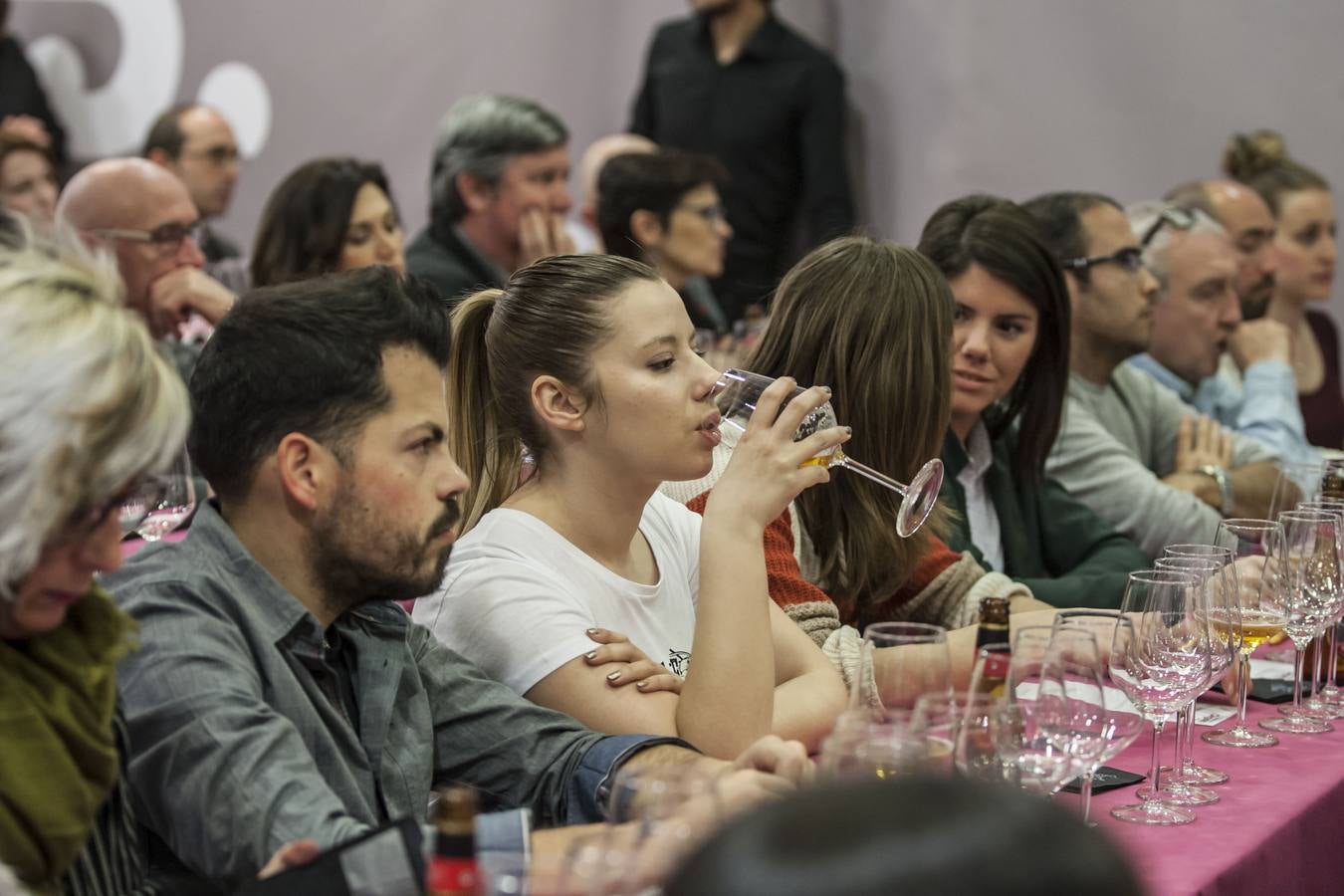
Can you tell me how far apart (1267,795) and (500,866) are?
1214 mm

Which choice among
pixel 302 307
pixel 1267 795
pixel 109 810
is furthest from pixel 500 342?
pixel 1267 795

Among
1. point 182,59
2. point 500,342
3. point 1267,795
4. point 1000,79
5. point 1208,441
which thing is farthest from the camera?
point 182,59

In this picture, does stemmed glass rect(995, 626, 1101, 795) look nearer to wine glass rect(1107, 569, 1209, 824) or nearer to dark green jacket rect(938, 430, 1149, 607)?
wine glass rect(1107, 569, 1209, 824)

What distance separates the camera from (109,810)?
1504 mm

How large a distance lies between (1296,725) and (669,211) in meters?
3.43

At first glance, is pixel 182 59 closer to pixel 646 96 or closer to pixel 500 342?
pixel 646 96

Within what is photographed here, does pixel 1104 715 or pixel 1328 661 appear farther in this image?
pixel 1328 661

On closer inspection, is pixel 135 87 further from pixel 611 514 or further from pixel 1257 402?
pixel 611 514

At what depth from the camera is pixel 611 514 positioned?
223 cm

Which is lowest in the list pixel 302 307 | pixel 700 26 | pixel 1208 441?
pixel 1208 441

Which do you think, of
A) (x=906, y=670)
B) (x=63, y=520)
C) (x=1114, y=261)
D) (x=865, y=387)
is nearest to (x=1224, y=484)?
(x=1114, y=261)

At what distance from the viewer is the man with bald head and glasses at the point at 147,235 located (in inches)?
169

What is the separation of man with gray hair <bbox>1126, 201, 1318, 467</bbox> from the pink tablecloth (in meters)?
2.24

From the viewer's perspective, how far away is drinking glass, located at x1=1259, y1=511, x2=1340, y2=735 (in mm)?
2264
